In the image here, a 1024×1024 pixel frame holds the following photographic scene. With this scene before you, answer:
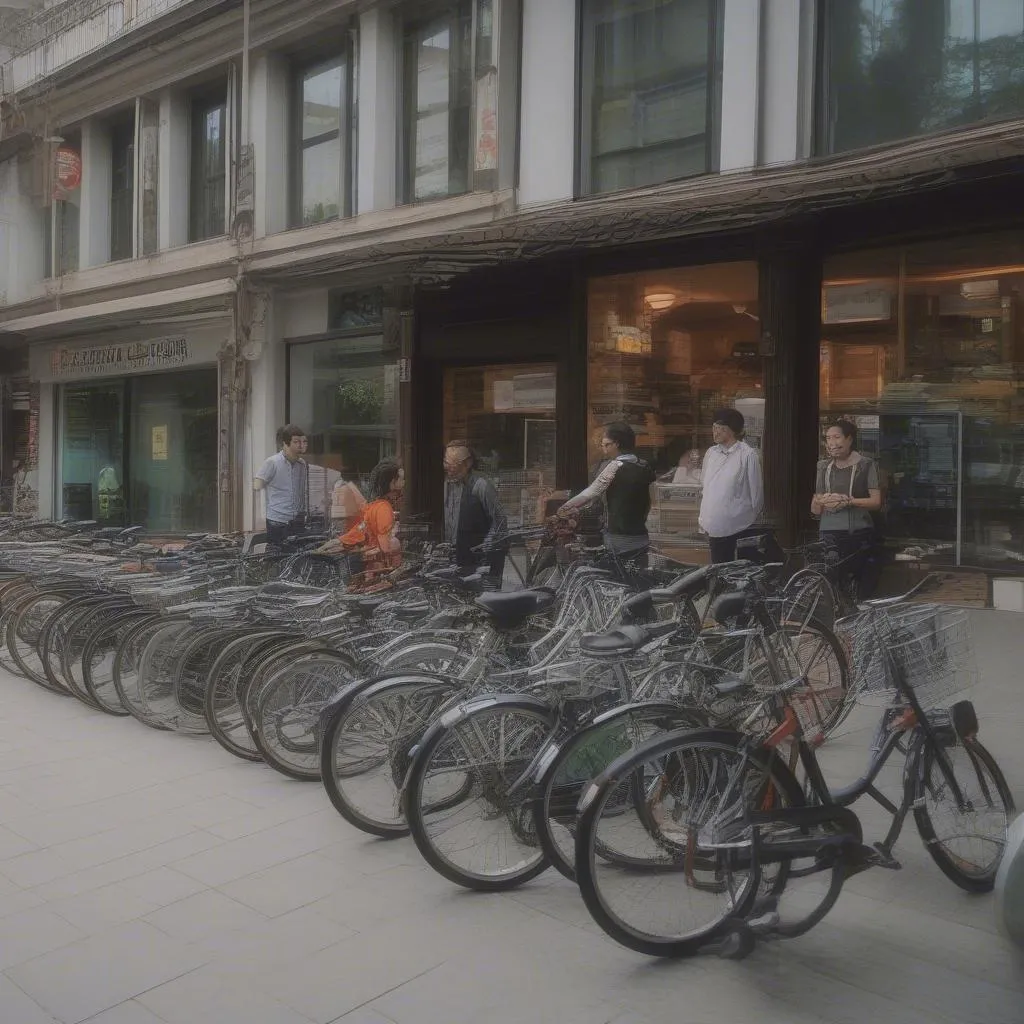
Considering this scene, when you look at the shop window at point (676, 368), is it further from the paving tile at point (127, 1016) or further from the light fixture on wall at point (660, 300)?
the paving tile at point (127, 1016)

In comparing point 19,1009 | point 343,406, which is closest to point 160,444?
point 343,406

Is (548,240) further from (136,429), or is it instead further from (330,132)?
(136,429)

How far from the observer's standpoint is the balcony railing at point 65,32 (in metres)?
17.5

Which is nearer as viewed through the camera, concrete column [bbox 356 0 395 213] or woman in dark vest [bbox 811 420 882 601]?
woman in dark vest [bbox 811 420 882 601]

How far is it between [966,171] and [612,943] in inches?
260

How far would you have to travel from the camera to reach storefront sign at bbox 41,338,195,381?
58.7 ft

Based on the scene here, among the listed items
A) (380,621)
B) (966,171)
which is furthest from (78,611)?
(966,171)

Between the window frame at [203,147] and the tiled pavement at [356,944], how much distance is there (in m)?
13.4

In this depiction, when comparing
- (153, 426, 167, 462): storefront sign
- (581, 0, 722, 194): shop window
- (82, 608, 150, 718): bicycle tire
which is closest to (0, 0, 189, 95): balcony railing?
(153, 426, 167, 462): storefront sign

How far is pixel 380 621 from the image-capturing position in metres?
6.29

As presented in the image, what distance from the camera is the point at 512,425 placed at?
1337cm

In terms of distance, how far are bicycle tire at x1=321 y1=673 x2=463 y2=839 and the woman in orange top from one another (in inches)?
123

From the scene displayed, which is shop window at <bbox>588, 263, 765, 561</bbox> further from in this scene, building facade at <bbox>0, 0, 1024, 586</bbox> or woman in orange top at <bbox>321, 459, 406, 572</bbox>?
woman in orange top at <bbox>321, 459, 406, 572</bbox>

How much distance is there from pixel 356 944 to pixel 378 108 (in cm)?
1255
